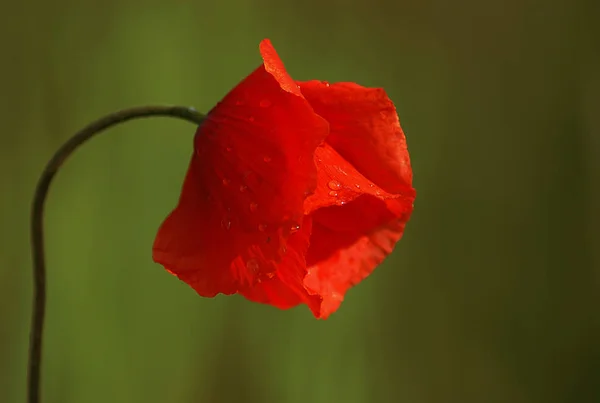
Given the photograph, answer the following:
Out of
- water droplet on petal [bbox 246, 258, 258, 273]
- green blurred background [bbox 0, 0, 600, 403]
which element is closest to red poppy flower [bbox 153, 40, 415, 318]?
water droplet on petal [bbox 246, 258, 258, 273]

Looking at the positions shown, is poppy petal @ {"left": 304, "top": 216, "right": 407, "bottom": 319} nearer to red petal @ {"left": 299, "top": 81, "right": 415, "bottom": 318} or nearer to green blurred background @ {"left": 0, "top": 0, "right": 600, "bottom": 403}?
red petal @ {"left": 299, "top": 81, "right": 415, "bottom": 318}

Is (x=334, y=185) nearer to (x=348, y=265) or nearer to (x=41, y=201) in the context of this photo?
(x=348, y=265)

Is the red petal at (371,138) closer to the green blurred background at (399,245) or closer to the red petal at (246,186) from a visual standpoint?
the red petal at (246,186)

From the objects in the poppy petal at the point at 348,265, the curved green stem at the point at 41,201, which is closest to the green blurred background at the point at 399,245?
the curved green stem at the point at 41,201

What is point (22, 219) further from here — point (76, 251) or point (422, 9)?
point (422, 9)

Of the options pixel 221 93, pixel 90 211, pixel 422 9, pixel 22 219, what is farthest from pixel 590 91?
pixel 22 219

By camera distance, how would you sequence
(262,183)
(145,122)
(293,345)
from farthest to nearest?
(293,345)
(145,122)
(262,183)
